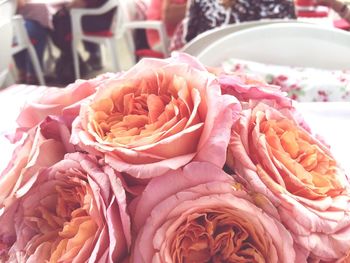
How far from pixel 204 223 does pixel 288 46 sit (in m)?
1.16

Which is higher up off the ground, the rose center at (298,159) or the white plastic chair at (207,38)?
the rose center at (298,159)

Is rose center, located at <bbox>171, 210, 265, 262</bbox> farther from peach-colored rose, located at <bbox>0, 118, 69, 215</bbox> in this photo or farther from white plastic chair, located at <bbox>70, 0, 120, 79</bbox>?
white plastic chair, located at <bbox>70, 0, 120, 79</bbox>

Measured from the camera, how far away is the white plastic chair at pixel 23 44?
9.84ft

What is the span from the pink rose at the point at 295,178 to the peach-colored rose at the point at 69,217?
0.12 metres

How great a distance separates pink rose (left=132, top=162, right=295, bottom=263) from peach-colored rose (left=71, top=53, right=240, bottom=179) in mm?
18

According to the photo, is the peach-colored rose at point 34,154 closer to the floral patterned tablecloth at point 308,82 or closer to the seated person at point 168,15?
the floral patterned tablecloth at point 308,82

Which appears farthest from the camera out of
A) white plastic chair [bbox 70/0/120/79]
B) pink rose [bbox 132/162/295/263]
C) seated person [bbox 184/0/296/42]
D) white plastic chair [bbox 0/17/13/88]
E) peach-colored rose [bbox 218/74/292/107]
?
white plastic chair [bbox 70/0/120/79]

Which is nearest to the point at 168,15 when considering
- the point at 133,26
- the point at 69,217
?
the point at 133,26

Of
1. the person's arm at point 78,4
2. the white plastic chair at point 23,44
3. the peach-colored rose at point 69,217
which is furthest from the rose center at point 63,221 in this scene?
the person's arm at point 78,4

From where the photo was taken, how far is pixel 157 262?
1.18 ft

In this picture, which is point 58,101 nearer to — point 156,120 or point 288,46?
point 156,120

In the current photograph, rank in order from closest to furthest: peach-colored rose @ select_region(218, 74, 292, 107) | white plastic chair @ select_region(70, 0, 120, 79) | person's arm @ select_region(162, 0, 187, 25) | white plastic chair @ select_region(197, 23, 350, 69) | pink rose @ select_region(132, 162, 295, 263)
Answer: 1. pink rose @ select_region(132, 162, 295, 263)
2. peach-colored rose @ select_region(218, 74, 292, 107)
3. white plastic chair @ select_region(197, 23, 350, 69)
4. person's arm @ select_region(162, 0, 187, 25)
5. white plastic chair @ select_region(70, 0, 120, 79)

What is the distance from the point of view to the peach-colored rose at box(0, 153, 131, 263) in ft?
1.23

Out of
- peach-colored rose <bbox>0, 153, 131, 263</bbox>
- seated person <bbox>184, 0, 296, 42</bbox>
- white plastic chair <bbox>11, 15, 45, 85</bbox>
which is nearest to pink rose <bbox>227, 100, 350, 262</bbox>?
peach-colored rose <bbox>0, 153, 131, 263</bbox>
